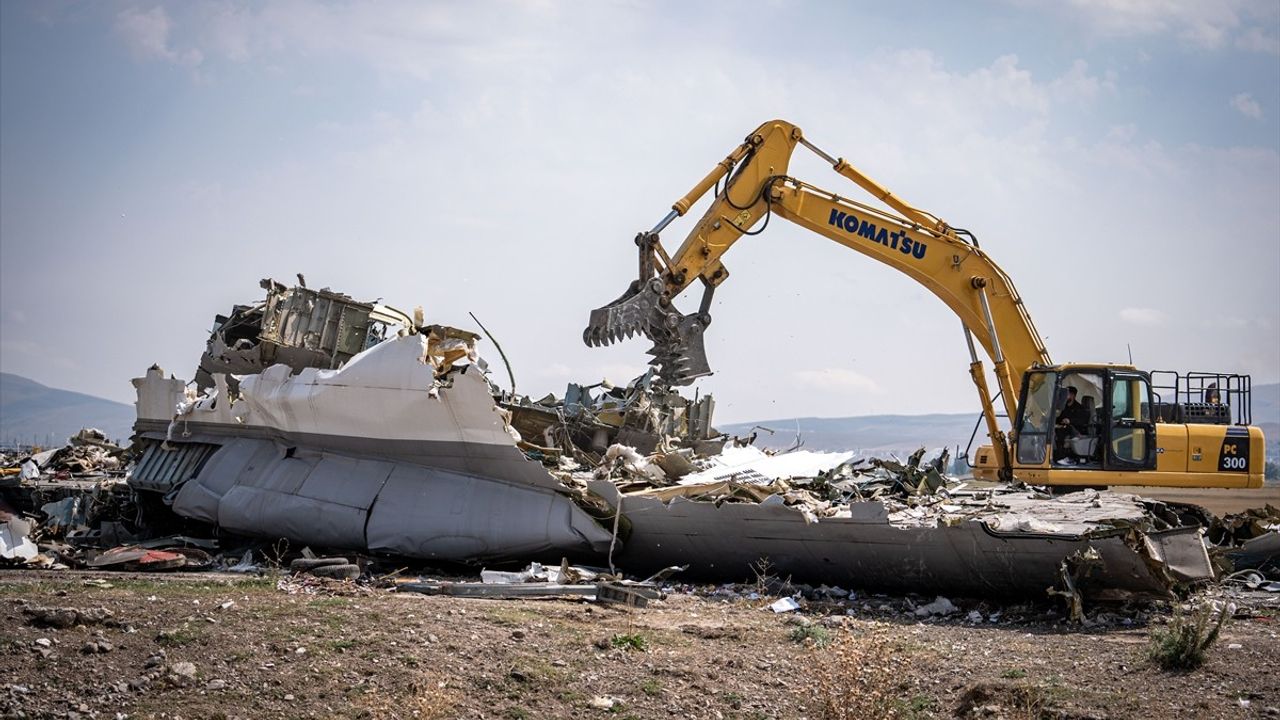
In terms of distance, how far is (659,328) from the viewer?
13.9m

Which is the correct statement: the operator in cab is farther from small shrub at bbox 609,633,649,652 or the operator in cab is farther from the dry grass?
small shrub at bbox 609,633,649,652

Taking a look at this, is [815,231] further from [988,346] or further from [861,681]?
[861,681]

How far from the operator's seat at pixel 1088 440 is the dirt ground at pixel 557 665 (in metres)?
4.15

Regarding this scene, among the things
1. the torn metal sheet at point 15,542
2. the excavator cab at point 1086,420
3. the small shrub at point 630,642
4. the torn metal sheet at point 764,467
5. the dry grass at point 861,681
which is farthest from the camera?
the excavator cab at point 1086,420

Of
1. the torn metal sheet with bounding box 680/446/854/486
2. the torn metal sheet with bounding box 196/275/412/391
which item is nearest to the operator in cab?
the torn metal sheet with bounding box 680/446/854/486

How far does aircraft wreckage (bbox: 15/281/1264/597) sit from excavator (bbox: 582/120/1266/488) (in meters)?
0.96

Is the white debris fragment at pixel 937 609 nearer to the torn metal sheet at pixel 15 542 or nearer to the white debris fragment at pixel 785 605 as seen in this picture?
the white debris fragment at pixel 785 605

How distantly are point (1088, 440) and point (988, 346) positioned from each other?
7.03 ft

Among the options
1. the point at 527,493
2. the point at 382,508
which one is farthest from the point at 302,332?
the point at 527,493

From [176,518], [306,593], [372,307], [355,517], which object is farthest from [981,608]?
[176,518]

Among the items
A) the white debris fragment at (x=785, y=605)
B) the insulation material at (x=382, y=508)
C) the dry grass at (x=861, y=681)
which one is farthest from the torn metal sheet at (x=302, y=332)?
the dry grass at (x=861, y=681)

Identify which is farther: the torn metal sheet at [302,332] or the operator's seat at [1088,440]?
the torn metal sheet at [302,332]

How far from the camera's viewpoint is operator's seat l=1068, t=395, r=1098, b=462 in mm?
12289

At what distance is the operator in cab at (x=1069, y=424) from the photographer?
12352 millimetres
